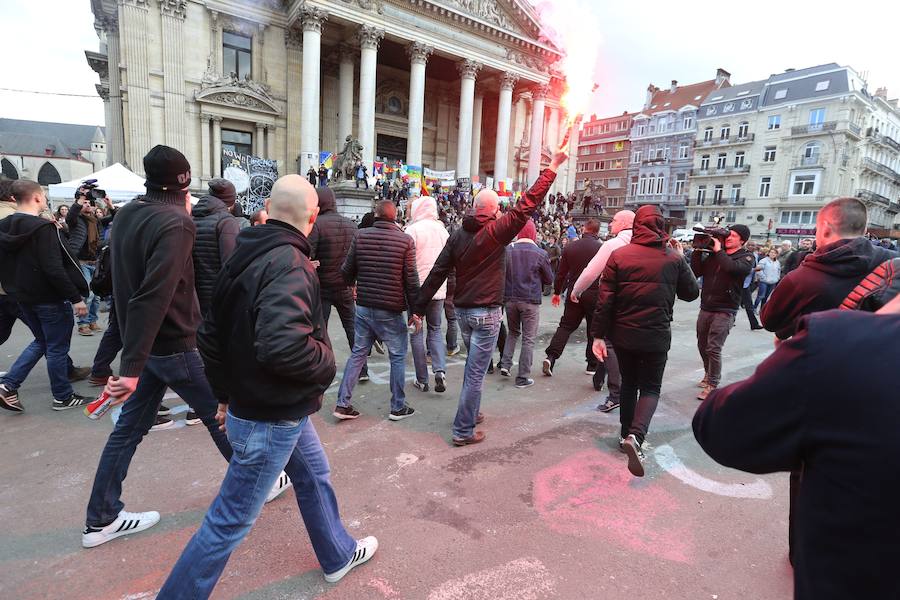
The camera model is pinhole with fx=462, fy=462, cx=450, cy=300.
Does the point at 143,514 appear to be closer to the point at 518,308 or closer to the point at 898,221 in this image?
the point at 518,308

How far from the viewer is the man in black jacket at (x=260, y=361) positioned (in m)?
1.92

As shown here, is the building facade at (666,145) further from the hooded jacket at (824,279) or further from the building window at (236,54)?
the hooded jacket at (824,279)

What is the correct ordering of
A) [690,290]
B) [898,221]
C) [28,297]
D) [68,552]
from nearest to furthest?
[68,552]
[690,290]
[28,297]
[898,221]

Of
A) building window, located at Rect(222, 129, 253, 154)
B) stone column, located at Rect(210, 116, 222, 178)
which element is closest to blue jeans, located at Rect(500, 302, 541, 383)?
stone column, located at Rect(210, 116, 222, 178)

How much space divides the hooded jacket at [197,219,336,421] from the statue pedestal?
16224mm

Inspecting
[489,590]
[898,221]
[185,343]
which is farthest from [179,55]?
[898,221]

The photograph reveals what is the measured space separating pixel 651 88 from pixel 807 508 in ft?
243

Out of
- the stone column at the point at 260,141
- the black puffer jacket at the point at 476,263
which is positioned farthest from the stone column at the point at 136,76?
the black puffer jacket at the point at 476,263

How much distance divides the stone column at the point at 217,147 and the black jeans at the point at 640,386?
24.3 m

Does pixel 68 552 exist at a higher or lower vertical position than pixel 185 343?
lower

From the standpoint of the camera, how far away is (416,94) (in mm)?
26031

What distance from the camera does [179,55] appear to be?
2172 cm

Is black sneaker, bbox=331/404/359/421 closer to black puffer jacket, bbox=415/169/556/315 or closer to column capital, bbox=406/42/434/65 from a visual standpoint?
black puffer jacket, bbox=415/169/556/315

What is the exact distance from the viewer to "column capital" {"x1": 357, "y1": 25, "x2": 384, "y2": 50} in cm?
2378
